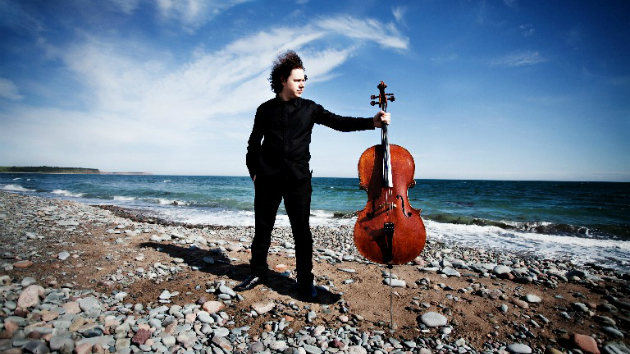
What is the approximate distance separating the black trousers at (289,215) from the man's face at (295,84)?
0.95 meters

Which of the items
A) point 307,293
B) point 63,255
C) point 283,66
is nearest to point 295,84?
point 283,66

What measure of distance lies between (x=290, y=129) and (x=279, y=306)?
1983 millimetres

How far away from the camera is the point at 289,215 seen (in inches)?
118

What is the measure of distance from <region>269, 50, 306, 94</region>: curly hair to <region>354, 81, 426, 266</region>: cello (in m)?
1.04

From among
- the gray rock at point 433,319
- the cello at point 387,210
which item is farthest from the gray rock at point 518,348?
the cello at point 387,210

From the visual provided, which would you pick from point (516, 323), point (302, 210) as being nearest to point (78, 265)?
point (302, 210)

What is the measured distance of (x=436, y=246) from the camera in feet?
23.5

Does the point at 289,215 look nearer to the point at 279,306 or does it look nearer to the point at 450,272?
the point at 279,306

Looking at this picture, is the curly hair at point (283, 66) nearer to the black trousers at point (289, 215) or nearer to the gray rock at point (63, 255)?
the black trousers at point (289, 215)

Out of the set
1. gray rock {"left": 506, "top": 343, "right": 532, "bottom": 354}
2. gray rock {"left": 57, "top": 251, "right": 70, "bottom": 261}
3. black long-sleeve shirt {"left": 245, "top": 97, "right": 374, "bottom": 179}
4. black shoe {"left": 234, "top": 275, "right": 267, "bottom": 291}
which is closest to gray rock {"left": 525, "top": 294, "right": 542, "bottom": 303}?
gray rock {"left": 506, "top": 343, "right": 532, "bottom": 354}

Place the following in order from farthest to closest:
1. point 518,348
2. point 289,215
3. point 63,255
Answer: point 63,255 < point 289,215 < point 518,348

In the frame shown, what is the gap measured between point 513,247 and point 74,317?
9.61 metres

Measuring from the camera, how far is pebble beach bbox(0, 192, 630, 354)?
7.60 ft

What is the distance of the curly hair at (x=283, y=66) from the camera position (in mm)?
2920
